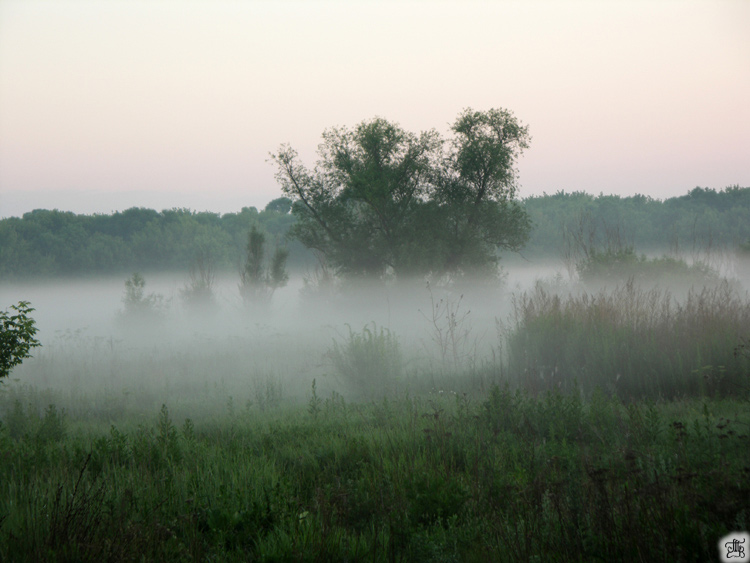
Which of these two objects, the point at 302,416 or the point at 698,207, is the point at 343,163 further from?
the point at 698,207

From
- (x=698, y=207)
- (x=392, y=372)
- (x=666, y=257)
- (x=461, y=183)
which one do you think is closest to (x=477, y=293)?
(x=461, y=183)

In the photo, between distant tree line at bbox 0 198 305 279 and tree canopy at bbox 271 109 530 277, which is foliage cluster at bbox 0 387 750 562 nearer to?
tree canopy at bbox 271 109 530 277

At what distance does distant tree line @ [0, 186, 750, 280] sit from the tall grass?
1405 inches

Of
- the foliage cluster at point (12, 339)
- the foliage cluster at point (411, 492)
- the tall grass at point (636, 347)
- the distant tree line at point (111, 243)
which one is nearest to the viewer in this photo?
the foliage cluster at point (411, 492)

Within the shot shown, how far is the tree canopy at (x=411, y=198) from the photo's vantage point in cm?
2214

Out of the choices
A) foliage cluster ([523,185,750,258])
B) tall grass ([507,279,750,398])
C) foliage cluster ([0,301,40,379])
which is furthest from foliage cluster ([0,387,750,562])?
foliage cluster ([523,185,750,258])

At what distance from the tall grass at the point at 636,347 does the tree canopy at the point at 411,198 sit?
12289 mm

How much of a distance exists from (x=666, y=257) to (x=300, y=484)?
20386 millimetres

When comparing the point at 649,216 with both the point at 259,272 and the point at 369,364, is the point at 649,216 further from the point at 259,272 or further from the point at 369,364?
the point at 369,364

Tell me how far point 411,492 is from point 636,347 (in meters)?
6.03

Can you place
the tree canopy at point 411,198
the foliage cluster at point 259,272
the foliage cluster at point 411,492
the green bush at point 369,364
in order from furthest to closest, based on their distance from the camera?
the foliage cluster at point 259,272 < the tree canopy at point 411,198 < the green bush at point 369,364 < the foliage cluster at point 411,492

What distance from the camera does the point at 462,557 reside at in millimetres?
3197

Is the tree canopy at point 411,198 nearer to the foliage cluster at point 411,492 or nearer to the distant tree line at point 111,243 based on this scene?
the foliage cluster at point 411,492

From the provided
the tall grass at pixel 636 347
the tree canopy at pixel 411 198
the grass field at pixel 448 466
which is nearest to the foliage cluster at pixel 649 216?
the tree canopy at pixel 411 198
